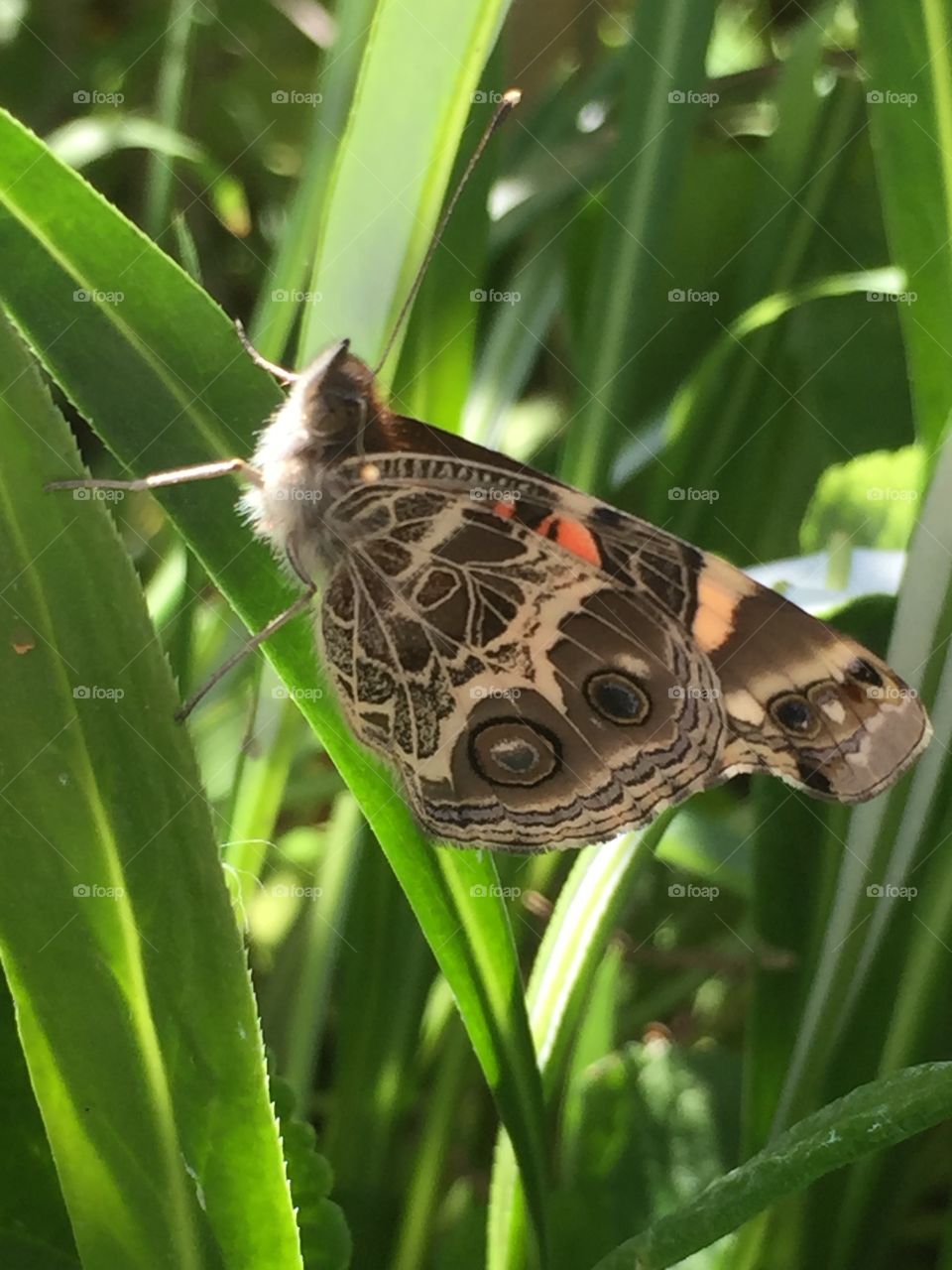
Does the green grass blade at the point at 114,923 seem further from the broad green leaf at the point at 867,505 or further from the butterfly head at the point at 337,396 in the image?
the broad green leaf at the point at 867,505

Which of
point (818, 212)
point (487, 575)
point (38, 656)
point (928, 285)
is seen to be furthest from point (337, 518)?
point (818, 212)

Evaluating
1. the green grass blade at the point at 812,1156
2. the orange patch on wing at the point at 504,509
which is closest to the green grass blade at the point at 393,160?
the orange patch on wing at the point at 504,509

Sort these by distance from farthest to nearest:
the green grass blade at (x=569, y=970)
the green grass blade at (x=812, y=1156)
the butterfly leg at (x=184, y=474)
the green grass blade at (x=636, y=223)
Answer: the green grass blade at (x=636, y=223) < the green grass blade at (x=569, y=970) < the butterfly leg at (x=184, y=474) < the green grass blade at (x=812, y=1156)

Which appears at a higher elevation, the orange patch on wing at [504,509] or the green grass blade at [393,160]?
the green grass blade at [393,160]

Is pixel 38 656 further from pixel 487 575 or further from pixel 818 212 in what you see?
pixel 818 212

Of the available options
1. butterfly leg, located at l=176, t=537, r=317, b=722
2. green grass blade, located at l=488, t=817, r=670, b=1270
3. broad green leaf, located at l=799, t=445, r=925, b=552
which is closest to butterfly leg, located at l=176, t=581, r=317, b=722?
butterfly leg, located at l=176, t=537, r=317, b=722

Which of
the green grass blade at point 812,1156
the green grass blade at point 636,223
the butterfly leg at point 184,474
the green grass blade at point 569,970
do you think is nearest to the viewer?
the green grass blade at point 812,1156
